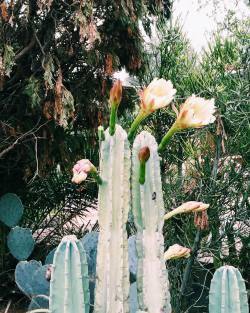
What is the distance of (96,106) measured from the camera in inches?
173

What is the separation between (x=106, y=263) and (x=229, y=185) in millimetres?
2246

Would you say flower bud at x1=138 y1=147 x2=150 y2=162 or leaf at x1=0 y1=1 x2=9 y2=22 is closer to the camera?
flower bud at x1=138 y1=147 x2=150 y2=162

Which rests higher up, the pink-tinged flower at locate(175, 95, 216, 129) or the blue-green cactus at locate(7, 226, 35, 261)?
the blue-green cactus at locate(7, 226, 35, 261)

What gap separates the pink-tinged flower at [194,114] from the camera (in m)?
1.65

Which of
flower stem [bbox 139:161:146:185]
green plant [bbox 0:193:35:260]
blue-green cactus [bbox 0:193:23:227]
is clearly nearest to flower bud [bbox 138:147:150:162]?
flower stem [bbox 139:161:146:185]

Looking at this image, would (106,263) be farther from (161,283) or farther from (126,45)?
(126,45)

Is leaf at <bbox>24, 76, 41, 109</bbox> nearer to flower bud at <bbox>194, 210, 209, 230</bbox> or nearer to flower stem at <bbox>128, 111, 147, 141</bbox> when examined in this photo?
flower bud at <bbox>194, 210, 209, 230</bbox>

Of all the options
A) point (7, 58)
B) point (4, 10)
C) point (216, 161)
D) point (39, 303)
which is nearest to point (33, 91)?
point (7, 58)

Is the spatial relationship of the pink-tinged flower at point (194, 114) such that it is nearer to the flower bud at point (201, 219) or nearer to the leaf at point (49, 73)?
the flower bud at point (201, 219)

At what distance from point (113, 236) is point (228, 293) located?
422mm

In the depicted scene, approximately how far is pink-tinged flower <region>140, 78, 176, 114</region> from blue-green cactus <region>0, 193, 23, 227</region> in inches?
103

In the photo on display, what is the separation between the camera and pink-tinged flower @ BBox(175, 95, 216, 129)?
1.65 m

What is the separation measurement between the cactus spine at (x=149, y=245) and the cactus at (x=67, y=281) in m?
0.21

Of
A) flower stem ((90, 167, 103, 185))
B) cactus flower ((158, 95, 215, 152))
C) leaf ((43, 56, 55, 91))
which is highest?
leaf ((43, 56, 55, 91))
